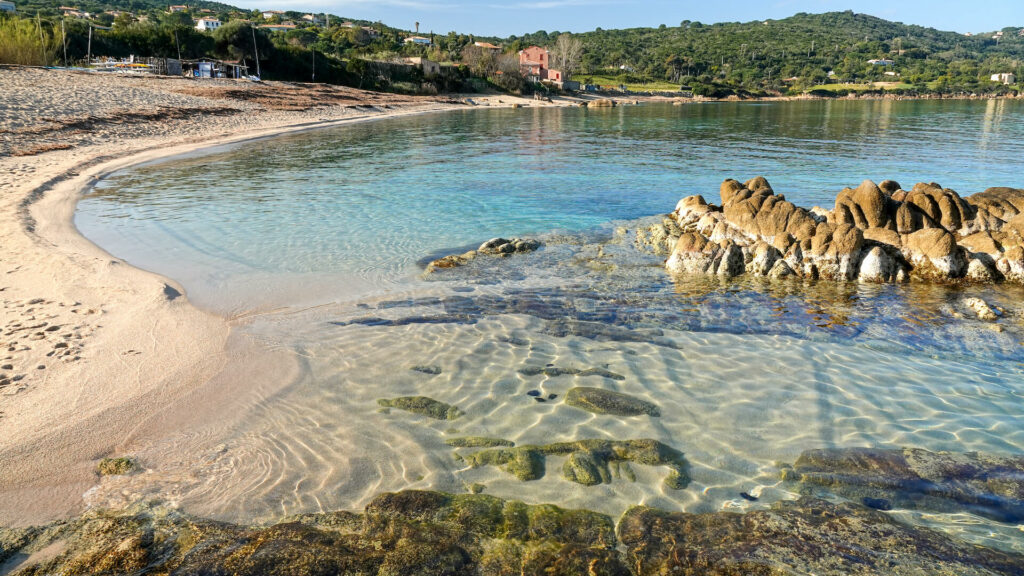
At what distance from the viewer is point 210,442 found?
14.9 ft

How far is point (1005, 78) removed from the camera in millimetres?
116000

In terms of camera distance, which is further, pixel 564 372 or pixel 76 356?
pixel 76 356

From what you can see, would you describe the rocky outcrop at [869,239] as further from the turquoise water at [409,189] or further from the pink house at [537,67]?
the pink house at [537,67]

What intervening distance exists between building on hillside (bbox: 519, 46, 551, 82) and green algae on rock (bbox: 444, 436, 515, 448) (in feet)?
322

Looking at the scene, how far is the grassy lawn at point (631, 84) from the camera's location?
4184 inches

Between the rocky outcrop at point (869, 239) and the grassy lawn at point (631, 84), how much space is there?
102 meters

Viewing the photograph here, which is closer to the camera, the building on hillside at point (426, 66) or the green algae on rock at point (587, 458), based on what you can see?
the green algae on rock at point (587, 458)

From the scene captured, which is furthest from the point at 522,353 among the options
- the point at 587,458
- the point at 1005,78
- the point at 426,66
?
the point at 1005,78

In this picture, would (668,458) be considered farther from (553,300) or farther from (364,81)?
(364,81)

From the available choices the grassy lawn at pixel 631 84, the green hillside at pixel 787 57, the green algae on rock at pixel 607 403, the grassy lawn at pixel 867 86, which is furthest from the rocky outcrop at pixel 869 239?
the grassy lawn at pixel 867 86

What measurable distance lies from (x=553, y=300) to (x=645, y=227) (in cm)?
518

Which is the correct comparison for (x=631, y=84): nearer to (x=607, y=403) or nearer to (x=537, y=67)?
(x=537, y=67)

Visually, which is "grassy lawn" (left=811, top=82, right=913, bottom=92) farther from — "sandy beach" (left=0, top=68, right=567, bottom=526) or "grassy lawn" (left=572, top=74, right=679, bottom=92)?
"sandy beach" (left=0, top=68, right=567, bottom=526)

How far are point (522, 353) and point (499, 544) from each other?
2.91m
